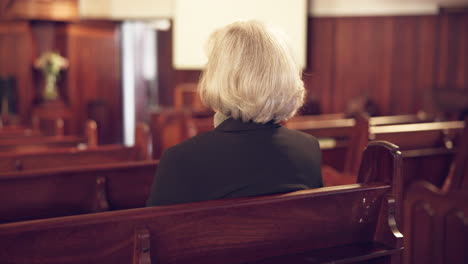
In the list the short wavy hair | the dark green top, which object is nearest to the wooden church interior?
the dark green top

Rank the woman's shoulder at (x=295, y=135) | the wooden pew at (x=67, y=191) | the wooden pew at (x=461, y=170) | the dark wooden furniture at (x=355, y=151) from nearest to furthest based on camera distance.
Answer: the woman's shoulder at (x=295, y=135) < the wooden pew at (x=67, y=191) < the wooden pew at (x=461, y=170) < the dark wooden furniture at (x=355, y=151)

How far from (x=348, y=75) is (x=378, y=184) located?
6621mm

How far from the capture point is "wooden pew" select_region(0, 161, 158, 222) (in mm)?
1823

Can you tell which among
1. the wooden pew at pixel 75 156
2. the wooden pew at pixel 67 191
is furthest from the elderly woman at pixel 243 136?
the wooden pew at pixel 75 156

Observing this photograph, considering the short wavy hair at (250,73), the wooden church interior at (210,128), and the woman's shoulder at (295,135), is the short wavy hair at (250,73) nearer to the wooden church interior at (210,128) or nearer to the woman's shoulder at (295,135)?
the woman's shoulder at (295,135)

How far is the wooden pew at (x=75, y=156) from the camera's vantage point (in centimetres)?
248

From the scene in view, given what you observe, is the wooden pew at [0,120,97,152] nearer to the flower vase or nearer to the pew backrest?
the pew backrest

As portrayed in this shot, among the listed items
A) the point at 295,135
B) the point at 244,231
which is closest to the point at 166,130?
the point at 295,135

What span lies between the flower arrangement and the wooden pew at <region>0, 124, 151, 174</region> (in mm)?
6135

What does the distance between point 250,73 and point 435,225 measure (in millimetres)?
1815

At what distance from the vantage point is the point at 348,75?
790 cm

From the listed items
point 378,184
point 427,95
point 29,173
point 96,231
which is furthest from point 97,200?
point 427,95

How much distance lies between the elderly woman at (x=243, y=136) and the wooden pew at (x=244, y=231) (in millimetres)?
134

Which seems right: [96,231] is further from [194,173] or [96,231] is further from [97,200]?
[97,200]
